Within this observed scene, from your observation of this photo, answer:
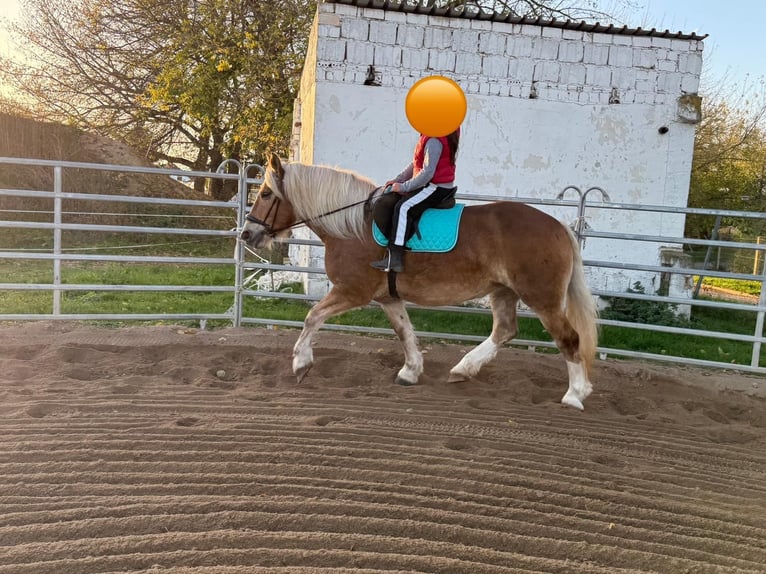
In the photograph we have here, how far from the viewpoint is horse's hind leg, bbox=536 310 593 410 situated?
482 cm

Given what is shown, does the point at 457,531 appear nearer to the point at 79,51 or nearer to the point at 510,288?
the point at 510,288

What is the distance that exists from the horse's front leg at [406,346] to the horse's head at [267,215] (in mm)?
1186

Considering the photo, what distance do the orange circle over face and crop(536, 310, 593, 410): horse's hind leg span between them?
1697 millimetres

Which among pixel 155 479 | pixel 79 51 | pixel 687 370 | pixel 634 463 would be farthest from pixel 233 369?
pixel 79 51

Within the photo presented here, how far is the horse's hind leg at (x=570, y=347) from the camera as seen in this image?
15.8 feet

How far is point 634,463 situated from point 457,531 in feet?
5.13

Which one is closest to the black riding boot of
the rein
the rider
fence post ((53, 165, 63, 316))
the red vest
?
the rider

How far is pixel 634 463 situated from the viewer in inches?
140

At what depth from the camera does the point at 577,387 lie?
190 inches

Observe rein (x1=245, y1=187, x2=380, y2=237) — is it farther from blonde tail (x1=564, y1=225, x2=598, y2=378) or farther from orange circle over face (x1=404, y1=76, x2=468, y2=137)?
blonde tail (x1=564, y1=225, x2=598, y2=378)

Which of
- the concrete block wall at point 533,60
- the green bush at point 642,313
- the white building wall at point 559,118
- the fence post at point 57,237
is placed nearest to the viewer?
the fence post at point 57,237

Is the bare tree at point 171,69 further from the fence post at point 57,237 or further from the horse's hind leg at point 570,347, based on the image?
the horse's hind leg at point 570,347

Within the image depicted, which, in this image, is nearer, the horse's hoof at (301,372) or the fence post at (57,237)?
the horse's hoof at (301,372)

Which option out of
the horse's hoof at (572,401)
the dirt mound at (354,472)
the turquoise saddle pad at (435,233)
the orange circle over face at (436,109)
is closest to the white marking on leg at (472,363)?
the dirt mound at (354,472)
